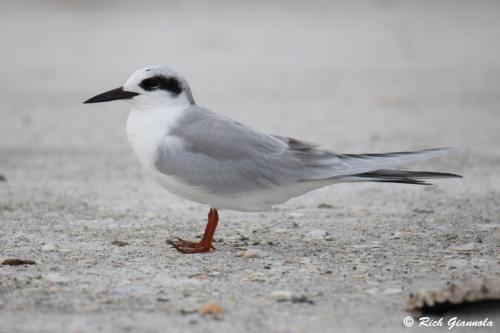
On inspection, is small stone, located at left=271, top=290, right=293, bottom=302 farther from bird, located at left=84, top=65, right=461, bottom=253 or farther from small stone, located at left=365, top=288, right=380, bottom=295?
bird, located at left=84, top=65, right=461, bottom=253

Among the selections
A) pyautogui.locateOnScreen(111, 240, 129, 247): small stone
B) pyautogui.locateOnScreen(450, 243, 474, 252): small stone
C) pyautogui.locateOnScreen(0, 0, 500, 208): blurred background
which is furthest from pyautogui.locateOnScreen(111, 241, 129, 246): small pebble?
pyautogui.locateOnScreen(0, 0, 500, 208): blurred background

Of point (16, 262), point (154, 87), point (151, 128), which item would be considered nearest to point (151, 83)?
point (154, 87)

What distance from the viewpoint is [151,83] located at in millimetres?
4430

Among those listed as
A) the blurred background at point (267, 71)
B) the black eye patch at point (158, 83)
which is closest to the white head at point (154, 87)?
A: the black eye patch at point (158, 83)

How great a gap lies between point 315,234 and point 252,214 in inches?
27.2

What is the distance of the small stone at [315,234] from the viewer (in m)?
4.68

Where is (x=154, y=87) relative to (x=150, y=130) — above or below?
above

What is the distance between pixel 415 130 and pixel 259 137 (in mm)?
4059

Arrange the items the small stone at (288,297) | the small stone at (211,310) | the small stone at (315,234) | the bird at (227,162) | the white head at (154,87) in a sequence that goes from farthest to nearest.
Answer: the small stone at (315,234) → the white head at (154,87) → the bird at (227,162) → the small stone at (288,297) → the small stone at (211,310)

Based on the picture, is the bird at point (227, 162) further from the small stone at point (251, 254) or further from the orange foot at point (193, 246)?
the small stone at point (251, 254)

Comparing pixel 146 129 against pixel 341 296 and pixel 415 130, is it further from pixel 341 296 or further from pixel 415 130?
pixel 415 130

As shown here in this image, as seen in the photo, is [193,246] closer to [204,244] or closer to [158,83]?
[204,244]

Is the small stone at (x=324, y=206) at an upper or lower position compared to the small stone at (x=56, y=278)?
upper

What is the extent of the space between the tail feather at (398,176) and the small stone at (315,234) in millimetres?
620
